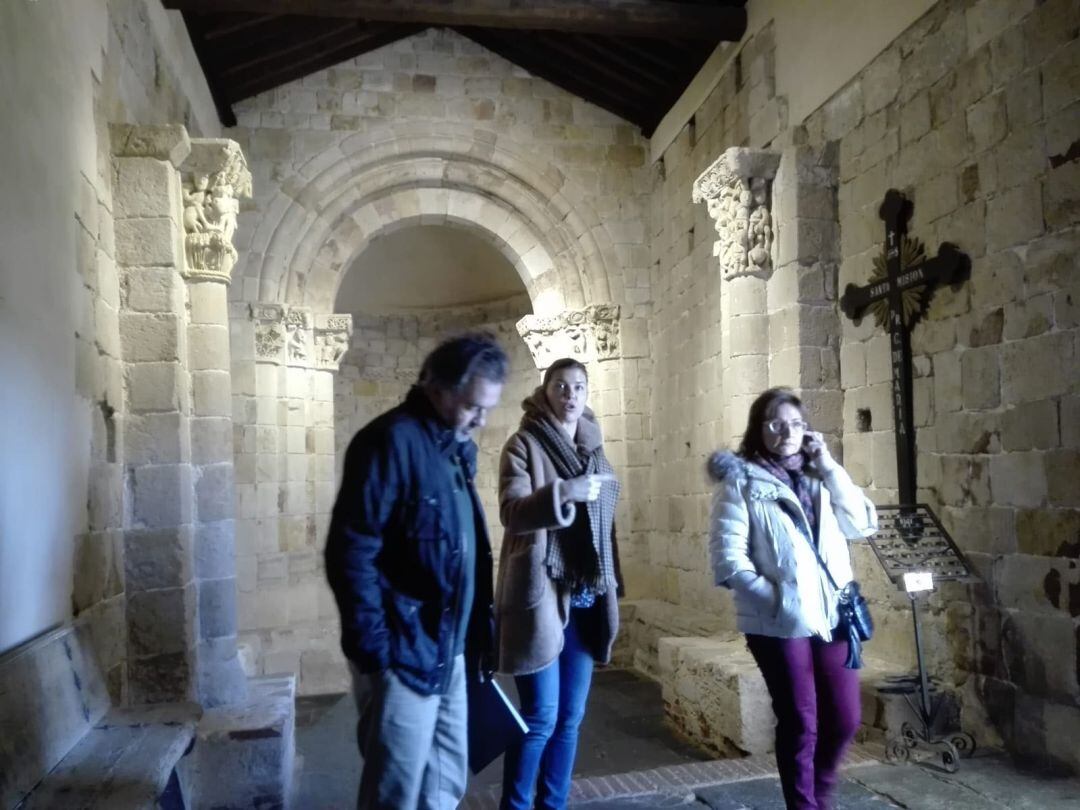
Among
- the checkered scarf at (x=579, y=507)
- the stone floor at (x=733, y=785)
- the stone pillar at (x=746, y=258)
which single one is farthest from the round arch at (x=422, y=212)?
the checkered scarf at (x=579, y=507)

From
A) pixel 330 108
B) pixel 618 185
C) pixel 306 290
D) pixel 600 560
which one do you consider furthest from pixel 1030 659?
pixel 330 108

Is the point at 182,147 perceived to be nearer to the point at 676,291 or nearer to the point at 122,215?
the point at 122,215

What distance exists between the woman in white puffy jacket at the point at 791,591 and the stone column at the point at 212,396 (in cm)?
270

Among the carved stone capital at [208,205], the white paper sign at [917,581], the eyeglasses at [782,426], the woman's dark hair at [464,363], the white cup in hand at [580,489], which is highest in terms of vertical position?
the carved stone capital at [208,205]

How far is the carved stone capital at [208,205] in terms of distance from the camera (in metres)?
4.40

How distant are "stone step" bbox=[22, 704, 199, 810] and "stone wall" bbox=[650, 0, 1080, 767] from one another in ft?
9.76

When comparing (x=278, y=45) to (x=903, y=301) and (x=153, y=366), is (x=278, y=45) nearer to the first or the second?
(x=153, y=366)

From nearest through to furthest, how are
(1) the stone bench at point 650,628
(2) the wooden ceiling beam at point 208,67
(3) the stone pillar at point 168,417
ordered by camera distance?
1. (3) the stone pillar at point 168,417
2. (2) the wooden ceiling beam at point 208,67
3. (1) the stone bench at point 650,628

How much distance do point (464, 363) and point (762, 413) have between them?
3.26ft

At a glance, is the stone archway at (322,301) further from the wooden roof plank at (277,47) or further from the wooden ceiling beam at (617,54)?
the wooden ceiling beam at (617,54)

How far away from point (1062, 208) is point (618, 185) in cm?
456

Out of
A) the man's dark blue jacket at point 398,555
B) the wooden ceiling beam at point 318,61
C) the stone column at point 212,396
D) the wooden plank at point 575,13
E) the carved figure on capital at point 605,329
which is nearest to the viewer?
the man's dark blue jacket at point 398,555

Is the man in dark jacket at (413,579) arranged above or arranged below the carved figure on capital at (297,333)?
below

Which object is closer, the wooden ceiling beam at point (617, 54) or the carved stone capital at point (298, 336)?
the wooden ceiling beam at point (617, 54)
